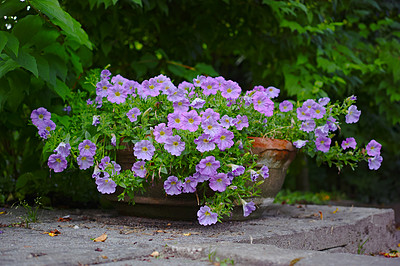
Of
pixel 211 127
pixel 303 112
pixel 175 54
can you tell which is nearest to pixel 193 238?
pixel 211 127

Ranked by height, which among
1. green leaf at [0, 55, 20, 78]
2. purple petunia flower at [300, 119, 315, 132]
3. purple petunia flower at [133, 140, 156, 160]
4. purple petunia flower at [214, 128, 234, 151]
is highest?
green leaf at [0, 55, 20, 78]

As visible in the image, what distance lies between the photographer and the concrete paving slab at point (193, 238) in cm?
136

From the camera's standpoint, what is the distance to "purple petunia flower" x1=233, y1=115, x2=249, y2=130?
1.95 metres

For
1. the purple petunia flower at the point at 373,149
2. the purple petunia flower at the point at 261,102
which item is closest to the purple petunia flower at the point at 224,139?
the purple petunia flower at the point at 261,102

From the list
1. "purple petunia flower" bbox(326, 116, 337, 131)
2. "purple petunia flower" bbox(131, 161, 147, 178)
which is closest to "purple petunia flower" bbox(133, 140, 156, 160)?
"purple petunia flower" bbox(131, 161, 147, 178)

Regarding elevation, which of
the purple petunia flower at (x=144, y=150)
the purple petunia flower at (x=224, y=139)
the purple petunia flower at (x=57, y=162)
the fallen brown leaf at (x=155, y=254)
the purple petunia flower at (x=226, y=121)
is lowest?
the fallen brown leaf at (x=155, y=254)

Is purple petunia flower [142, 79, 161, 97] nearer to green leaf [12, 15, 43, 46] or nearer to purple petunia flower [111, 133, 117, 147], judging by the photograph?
purple petunia flower [111, 133, 117, 147]

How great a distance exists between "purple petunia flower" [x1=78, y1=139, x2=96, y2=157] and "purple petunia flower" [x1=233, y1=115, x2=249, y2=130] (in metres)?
0.64

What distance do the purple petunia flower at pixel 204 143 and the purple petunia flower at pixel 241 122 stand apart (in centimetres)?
20

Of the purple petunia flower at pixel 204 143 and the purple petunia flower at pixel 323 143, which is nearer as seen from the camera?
the purple petunia flower at pixel 204 143

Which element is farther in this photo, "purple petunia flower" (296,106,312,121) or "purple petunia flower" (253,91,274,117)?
"purple petunia flower" (296,106,312,121)

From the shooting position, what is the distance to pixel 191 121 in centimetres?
185

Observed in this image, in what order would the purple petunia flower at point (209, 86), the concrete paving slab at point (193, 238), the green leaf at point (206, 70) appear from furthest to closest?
the green leaf at point (206, 70) < the purple petunia flower at point (209, 86) < the concrete paving slab at point (193, 238)

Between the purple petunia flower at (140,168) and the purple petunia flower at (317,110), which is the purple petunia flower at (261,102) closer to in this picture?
the purple petunia flower at (317,110)
